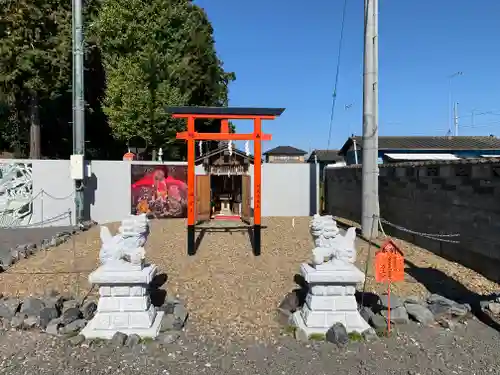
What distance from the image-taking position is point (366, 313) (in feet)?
15.9

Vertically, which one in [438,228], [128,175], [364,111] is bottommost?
[438,228]

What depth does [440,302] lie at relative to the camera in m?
5.09

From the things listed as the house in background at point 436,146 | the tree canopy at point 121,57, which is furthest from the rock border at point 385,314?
the house in background at point 436,146

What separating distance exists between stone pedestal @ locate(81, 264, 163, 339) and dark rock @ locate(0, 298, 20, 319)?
1.18 metres

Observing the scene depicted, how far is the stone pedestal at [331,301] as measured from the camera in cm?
448

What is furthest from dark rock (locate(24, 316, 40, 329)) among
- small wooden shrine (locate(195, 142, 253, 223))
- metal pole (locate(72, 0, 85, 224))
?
metal pole (locate(72, 0, 85, 224))

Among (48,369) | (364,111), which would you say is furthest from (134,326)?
(364,111)

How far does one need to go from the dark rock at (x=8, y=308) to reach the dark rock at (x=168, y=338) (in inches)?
78.0

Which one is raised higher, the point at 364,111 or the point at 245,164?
the point at 364,111

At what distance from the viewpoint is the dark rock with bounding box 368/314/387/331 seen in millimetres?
4609

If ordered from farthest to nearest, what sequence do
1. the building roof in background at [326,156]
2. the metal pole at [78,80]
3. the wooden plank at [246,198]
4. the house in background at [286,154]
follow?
the house in background at [286,154] → the building roof in background at [326,156] → the metal pole at [78,80] → the wooden plank at [246,198]

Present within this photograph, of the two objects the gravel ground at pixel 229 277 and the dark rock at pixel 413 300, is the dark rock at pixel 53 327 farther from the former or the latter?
the dark rock at pixel 413 300

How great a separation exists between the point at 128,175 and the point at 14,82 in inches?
274

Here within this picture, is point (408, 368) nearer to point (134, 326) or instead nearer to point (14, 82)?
point (134, 326)
